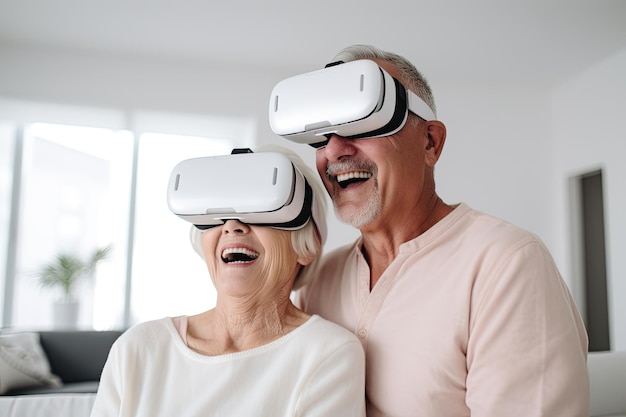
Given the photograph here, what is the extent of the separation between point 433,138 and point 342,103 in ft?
1.35

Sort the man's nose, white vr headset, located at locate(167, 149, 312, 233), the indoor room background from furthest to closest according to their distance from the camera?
the indoor room background, the man's nose, white vr headset, located at locate(167, 149, 312, 233)

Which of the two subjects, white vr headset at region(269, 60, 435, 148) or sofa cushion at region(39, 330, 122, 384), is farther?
sofa cushion at region(39, 330, 122, 384)

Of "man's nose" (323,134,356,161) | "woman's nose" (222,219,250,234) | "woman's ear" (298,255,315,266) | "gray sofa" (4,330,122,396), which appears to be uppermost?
"man's nose" (323,134,356,161)

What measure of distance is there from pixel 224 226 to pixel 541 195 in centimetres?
581

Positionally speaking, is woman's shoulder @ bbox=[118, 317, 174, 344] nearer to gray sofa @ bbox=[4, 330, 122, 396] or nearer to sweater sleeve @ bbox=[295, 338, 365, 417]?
sweater sleeve @ bbox=[295, 338, 365, 417]

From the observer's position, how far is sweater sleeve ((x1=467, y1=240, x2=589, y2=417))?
1132 mm

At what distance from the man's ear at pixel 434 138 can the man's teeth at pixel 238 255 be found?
1.77 ft

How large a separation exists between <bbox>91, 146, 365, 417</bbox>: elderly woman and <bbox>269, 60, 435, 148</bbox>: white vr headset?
15 centimetres

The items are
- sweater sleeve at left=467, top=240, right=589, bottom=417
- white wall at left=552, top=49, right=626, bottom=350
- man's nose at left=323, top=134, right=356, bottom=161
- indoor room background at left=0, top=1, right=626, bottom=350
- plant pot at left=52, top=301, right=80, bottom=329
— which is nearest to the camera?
sweater sleeve at left=467, top=240, right=589, bottom=417

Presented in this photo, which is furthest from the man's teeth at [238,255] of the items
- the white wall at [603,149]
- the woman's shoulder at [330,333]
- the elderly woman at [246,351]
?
the white wall at [603,149]

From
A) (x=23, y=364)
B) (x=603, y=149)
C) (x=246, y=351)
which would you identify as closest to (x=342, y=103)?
(x=246, y=351)

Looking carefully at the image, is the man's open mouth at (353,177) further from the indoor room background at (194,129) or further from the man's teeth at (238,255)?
the indoor room background at (194,129)

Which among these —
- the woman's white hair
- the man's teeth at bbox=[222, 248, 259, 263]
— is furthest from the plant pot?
the man's teeth at bbox=[222, 248, 259, 263]

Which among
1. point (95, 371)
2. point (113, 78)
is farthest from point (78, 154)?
point (95, 371)
